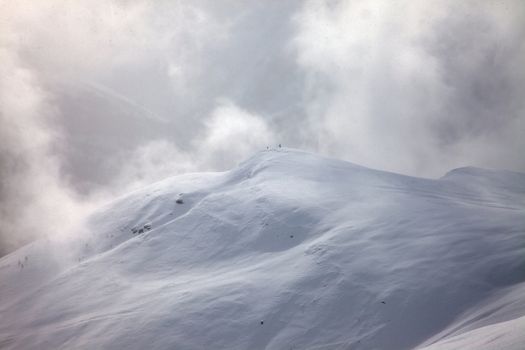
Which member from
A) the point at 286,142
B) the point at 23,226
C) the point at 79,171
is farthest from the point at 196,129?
the point at 23,226

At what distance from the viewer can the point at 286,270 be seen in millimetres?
14102

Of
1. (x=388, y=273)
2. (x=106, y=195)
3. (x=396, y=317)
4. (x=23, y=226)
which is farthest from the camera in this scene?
(x=106, y=195)

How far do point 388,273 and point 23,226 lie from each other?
6013 centimetres

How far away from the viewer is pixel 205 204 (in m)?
20.0

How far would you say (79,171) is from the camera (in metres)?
81.4

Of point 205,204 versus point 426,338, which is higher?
point 205,204

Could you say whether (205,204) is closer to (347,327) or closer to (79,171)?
(347,327)

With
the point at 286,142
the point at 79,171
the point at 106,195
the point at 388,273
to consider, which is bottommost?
the point at 388,273

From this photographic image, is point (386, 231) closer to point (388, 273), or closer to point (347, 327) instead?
point (388, 273)

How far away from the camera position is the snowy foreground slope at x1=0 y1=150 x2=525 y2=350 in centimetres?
1129

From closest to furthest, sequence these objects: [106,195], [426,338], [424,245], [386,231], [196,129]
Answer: [426,338]
[424,245]
[386,231]
[106,195]
[196,129]

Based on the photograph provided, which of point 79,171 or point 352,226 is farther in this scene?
point 79,171

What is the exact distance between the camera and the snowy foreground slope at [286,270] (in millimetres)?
11289

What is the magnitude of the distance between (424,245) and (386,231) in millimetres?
1530
